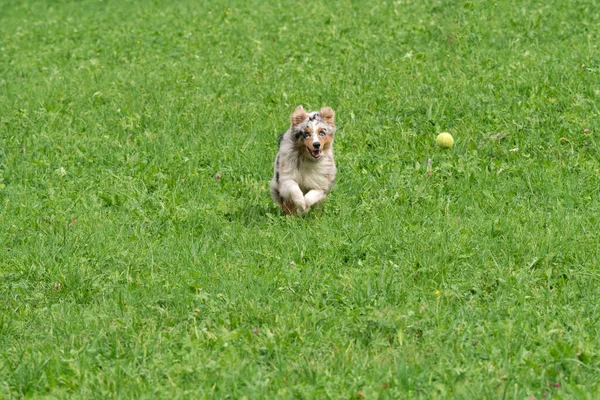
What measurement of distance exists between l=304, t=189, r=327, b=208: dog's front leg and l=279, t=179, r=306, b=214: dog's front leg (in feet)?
0.15

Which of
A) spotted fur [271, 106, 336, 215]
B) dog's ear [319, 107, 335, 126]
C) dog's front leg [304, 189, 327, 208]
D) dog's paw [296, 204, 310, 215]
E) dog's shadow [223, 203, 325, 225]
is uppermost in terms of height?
dog's ear [319, 107, 335, 126]

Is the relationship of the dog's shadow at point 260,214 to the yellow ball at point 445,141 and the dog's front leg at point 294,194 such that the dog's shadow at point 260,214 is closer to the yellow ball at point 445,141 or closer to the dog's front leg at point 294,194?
the dog's front leg at point 294,194

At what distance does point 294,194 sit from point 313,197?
21cm

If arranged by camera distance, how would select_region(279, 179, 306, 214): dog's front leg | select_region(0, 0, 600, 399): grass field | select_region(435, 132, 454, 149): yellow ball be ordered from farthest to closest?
1. select_region(435, 132, 454, 149): yellow ball
2. select_region(279, 179, 306, 214): dog's front leg
3. select_region(0, 0, 600, 399): grass field

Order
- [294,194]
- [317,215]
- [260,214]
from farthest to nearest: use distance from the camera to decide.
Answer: [260,214]
[317,215]
[294,194]

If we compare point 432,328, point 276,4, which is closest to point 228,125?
point 432,328

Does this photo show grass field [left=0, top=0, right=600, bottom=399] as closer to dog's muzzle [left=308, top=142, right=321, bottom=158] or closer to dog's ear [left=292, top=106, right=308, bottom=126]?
dog's muzzle [left=308, top=142, right=321, bottom=158]

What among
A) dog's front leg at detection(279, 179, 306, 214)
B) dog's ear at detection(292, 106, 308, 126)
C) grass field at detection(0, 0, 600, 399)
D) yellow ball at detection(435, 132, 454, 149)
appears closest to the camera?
grass field at detection(0, 0, 600, 399)

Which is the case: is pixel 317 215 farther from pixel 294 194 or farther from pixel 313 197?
pixel 294 194

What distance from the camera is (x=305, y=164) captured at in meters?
8.26

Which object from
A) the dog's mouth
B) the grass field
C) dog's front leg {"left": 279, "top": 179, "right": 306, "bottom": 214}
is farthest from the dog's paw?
the dog's mouth

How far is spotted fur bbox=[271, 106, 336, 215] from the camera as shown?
8047mm

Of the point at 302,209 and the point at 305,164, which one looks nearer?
the point at 302,209

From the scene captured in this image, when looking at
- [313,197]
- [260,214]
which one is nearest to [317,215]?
[313,197]
